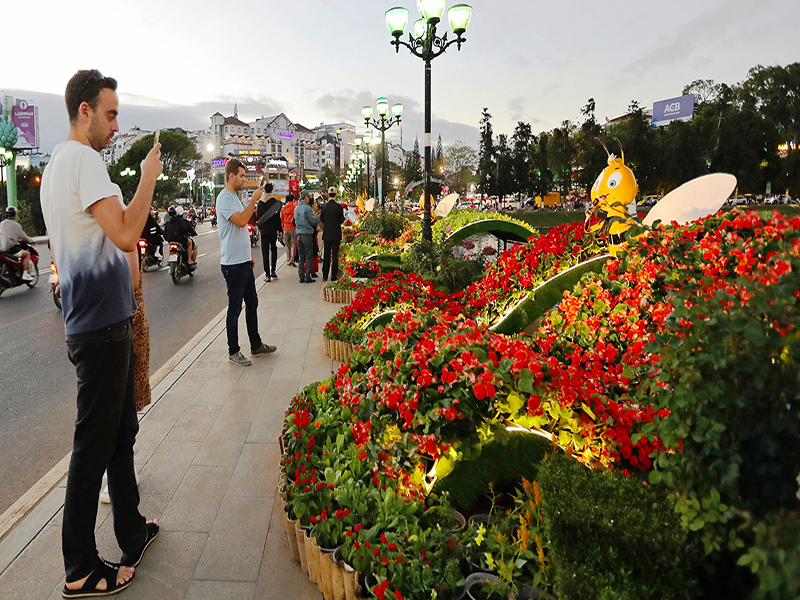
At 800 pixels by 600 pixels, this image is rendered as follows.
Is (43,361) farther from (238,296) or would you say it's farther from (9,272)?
(9,272)

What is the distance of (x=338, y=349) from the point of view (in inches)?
251

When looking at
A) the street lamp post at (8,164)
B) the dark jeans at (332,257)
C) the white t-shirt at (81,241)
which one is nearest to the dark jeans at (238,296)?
the white t-shirt at (81,241)

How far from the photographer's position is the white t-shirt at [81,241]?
7.46ft

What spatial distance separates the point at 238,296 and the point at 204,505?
3.01m

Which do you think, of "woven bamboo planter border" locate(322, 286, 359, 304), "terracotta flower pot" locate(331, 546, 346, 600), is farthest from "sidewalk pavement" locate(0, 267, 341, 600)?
"woven bamboo planter border" locate(322, 286, 359, 304)

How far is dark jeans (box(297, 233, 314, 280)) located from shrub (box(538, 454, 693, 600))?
435 inches

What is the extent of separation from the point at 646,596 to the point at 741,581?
44 centimetres

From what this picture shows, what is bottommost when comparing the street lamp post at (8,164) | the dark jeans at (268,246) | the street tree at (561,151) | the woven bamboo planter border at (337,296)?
the woven bamboo planter border at (337,296)

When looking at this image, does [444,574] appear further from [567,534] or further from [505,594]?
[567,534]

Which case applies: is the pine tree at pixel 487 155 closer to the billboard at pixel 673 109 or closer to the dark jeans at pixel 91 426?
the billboard at pixel 673 109

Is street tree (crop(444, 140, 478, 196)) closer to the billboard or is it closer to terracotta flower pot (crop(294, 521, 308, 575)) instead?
the billboard

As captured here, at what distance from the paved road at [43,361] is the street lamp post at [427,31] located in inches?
185

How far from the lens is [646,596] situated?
5.78 ft

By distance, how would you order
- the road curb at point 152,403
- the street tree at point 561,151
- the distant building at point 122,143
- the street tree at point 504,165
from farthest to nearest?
the distant building at point 122,143
the street tree at point 504,165
the street tree at point 561,151
the road curb at point 152,403
